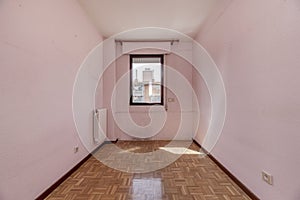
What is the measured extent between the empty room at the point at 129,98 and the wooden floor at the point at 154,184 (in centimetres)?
2

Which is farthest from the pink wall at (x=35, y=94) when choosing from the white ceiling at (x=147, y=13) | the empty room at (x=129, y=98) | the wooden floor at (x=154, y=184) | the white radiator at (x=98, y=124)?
the white radiator at (x=98, y=124)

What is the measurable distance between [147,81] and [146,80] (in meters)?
0.04

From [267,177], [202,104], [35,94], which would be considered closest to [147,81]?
[202,104]

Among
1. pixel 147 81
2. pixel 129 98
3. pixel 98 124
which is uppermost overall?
pixel 147 81

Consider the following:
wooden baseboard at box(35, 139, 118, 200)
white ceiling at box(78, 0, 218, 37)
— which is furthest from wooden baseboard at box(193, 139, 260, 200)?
white ceiling at box(78, 0, 218, 37)

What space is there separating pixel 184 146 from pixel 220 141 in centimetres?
162

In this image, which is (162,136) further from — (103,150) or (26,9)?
(26,9)

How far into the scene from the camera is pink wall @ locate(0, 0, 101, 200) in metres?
1.80

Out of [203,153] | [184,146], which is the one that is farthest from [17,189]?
[184,146]

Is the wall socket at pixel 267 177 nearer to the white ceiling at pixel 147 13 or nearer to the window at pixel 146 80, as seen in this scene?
the white ceiling at pixel 147 13

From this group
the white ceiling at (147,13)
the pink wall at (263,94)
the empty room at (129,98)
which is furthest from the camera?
the white ceiling at (147,13)

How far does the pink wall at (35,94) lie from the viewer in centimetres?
180

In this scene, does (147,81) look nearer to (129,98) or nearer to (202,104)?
(129,98)

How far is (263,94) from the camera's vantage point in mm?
2150
